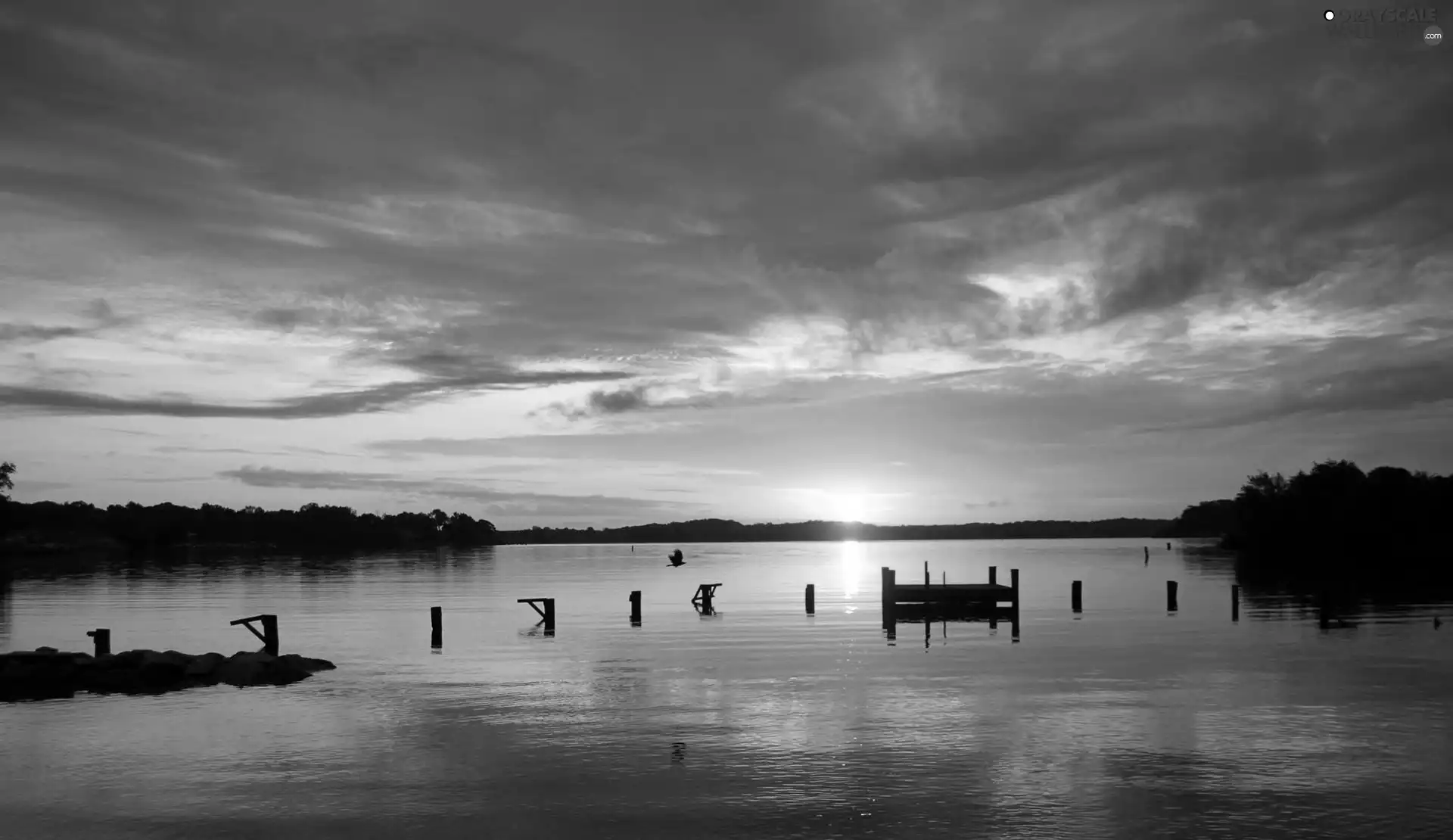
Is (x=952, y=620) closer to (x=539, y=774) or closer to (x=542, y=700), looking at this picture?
(x=542, y=700)

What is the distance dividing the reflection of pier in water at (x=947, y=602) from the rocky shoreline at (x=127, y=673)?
1196 inches

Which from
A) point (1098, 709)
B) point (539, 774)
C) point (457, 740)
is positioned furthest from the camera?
point (1098, 709)

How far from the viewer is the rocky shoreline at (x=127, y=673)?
104 feet

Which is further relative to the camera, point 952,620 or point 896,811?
point 952,620

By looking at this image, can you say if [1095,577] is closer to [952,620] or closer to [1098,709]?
[952,620]

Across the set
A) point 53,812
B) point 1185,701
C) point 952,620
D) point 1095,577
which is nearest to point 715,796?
point 53,812

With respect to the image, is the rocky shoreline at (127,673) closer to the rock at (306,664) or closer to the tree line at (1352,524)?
the rock at (306,664)

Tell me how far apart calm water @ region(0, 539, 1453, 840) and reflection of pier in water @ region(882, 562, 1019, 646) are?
5158 mm

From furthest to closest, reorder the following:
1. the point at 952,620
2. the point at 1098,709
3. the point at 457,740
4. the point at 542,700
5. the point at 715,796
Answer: the point at 952,620, the point at 542,700, the point at 1098,709, the point at 457,740, the point at 715,796

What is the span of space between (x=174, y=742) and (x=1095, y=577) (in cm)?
9674

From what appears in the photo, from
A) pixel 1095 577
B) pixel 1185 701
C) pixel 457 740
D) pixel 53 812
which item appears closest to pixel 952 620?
pixel 1185 701

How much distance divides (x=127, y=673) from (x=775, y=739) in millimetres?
21336

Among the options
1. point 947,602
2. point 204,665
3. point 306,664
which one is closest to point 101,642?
point 204,665

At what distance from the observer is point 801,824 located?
1641cm
